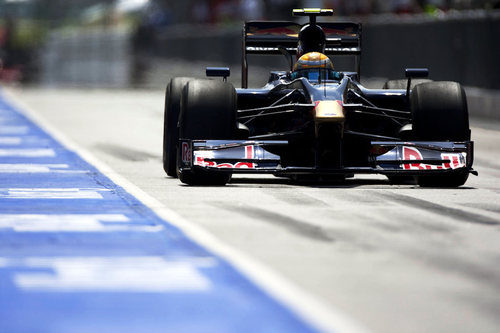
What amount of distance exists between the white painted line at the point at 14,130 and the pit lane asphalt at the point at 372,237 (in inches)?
245

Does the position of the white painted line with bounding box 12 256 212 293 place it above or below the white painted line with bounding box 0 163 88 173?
above

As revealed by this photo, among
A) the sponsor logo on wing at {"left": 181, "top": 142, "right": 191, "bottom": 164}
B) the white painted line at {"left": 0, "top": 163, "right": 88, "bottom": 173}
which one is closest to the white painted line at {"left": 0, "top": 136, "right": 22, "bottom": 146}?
the white painted line at {"left": 0, "top": 163, "right": 88, "bottom": 173}

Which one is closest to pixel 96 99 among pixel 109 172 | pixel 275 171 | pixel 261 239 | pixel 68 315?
pixel 109 172

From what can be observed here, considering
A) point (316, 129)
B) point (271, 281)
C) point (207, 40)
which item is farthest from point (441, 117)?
point (207, 40)

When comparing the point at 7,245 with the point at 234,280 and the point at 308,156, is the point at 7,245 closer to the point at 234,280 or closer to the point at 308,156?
the point at 234,280

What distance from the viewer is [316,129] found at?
496 inches

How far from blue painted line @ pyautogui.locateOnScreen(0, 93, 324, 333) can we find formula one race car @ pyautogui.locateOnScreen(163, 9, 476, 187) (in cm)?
139

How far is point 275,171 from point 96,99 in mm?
23566

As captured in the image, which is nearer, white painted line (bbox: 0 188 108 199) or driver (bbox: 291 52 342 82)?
white painted line (bbox: 0 188 108 199)

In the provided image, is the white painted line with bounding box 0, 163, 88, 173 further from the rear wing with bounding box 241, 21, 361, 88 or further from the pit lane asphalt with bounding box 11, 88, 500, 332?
the rear wing with bounding box 241, 21, 361, 88

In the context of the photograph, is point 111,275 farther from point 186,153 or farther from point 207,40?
point 207,40

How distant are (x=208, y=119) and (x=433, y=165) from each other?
83.1 inches

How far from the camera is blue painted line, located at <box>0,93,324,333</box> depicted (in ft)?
20.4

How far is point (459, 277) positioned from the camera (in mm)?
7496
